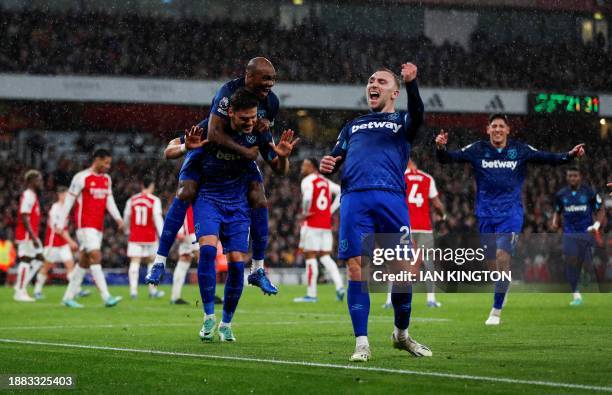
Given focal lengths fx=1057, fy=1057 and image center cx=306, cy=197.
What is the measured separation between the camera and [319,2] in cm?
4003

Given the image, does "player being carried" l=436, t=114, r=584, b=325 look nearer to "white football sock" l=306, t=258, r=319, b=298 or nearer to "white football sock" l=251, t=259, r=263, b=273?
"white football sock" l=251, t=259, r=263, b=273

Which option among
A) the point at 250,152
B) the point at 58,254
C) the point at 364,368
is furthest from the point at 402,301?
the point at 58,254

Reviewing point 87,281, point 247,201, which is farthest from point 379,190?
point 87,281

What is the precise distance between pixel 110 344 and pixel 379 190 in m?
3.14

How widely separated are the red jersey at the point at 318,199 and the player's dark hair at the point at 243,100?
34.2 feet

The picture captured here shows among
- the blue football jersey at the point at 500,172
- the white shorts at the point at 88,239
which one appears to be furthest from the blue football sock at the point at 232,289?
the white shorts at the point at 88,239

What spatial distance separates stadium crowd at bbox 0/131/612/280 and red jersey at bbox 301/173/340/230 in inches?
426

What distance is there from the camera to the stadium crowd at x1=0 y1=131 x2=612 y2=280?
31203 millimetres

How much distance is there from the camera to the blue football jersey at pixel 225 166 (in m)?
9.34

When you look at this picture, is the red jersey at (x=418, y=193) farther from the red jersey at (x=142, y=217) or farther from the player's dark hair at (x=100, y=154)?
the red jersey at (x=142, y=217)

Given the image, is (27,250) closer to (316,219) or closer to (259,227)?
(316,219)

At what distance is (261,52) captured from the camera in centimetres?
3816

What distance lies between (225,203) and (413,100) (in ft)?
8.23

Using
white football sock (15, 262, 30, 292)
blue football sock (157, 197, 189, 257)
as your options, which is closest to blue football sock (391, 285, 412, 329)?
blue football sock (157, 197, 189, 257)
